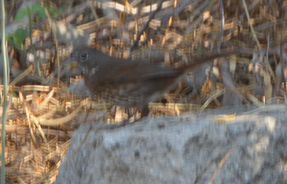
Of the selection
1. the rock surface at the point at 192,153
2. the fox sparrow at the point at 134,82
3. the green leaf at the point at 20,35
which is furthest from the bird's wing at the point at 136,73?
the green leaf at the point at 20,35

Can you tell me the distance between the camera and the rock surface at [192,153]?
2096mm

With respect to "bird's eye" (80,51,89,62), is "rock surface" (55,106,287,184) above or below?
below

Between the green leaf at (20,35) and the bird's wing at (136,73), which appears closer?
the bird's wing at (136,73)

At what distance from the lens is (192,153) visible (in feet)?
6.90

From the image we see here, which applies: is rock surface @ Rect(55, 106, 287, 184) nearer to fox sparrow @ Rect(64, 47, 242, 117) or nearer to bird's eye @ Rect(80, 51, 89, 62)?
fox sparrow @ Rect(64, 47, 242, 117)

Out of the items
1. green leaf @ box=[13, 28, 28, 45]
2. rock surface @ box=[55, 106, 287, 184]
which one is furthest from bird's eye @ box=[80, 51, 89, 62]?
rock surface @ box=[55, 106, 287, 184]

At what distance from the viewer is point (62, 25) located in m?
4.44

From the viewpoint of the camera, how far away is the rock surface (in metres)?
2.10

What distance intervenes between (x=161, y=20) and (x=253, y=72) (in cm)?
94

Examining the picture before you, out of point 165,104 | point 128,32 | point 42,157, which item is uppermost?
point 128,32

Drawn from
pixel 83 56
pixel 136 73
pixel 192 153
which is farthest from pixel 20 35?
pixel 192 153

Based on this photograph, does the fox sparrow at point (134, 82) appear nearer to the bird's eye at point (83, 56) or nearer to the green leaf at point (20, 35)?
the bird's eye at point (83, 56)

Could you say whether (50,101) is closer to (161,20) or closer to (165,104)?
(165,104)

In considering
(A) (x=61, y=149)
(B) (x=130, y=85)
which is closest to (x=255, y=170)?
(B) (x=130, y=85)
